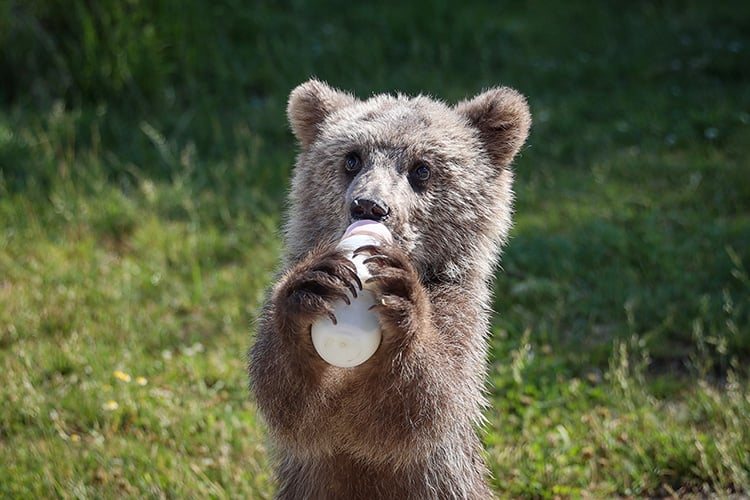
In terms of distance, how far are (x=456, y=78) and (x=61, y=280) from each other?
13.5ft

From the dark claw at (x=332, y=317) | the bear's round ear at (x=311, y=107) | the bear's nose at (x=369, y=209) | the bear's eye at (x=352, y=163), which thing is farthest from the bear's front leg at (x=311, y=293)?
the bear's round ear at (x=311, y=107)

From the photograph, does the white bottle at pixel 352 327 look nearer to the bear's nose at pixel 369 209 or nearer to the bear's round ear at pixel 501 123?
A: the bear's nose at pixel 369 209

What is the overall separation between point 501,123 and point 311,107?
0.78 metres

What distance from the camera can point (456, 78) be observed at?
834 cm

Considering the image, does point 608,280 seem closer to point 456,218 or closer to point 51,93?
point 456,218

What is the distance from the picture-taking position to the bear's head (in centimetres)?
332

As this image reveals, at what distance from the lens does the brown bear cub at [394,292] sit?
116 inches

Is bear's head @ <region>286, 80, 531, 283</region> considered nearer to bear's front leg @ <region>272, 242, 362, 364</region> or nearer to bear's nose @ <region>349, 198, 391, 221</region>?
bear's nose @ <region>349, 198, 391, 221</region>

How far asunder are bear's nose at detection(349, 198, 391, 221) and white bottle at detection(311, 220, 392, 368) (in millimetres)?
155

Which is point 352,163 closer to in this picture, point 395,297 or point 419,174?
point 419,174

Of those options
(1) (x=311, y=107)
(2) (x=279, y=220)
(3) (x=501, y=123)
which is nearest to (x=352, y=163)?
(1) (x=311, y=107)

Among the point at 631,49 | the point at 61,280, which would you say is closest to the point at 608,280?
the point at 61,280

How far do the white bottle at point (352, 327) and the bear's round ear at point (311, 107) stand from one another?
3.27 ft

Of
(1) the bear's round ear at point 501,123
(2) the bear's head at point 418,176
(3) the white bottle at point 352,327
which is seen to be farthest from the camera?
(1) the bear's round ear at point 501,123
